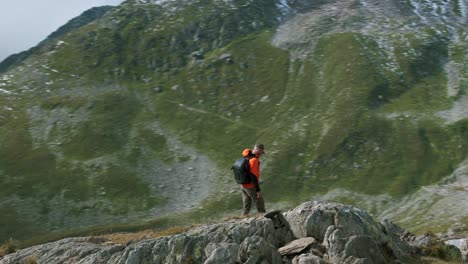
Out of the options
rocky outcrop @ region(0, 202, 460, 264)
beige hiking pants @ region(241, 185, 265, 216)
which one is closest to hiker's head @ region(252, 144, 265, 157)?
beige hiking pants @ region(241, 185, 265, 216)

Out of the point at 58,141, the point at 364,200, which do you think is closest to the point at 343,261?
the point at 364,200

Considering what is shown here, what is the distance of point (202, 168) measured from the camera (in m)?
138

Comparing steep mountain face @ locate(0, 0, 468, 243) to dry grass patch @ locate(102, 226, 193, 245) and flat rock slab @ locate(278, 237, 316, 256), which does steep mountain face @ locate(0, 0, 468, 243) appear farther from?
flat rock slab @ locate(278, 237, 316, 256)

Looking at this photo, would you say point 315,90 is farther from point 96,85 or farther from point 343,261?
point 343,261

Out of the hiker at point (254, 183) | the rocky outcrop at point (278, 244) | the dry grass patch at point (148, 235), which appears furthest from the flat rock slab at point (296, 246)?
the dry grass patch at point (148, 235)

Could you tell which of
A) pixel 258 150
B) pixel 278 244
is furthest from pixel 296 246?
pixel 258 150

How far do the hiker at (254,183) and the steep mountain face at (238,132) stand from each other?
275 feet

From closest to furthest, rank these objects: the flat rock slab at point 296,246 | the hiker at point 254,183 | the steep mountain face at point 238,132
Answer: the flat rock slab at point 296,246 < the hiker at point 254,183 < the steep mountain face at point 238,132

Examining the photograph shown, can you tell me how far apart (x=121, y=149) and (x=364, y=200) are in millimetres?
72852

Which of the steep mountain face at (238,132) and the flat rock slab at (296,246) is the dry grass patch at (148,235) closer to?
the flat rock slab at (296,246)

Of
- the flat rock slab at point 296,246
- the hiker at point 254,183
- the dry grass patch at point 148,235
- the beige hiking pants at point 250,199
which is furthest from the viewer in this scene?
the dry grass patch at point 148,235

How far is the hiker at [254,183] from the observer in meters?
26.1

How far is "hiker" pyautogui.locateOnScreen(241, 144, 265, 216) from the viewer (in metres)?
26.1

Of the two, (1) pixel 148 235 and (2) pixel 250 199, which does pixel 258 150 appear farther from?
(1) pixel 148 235
